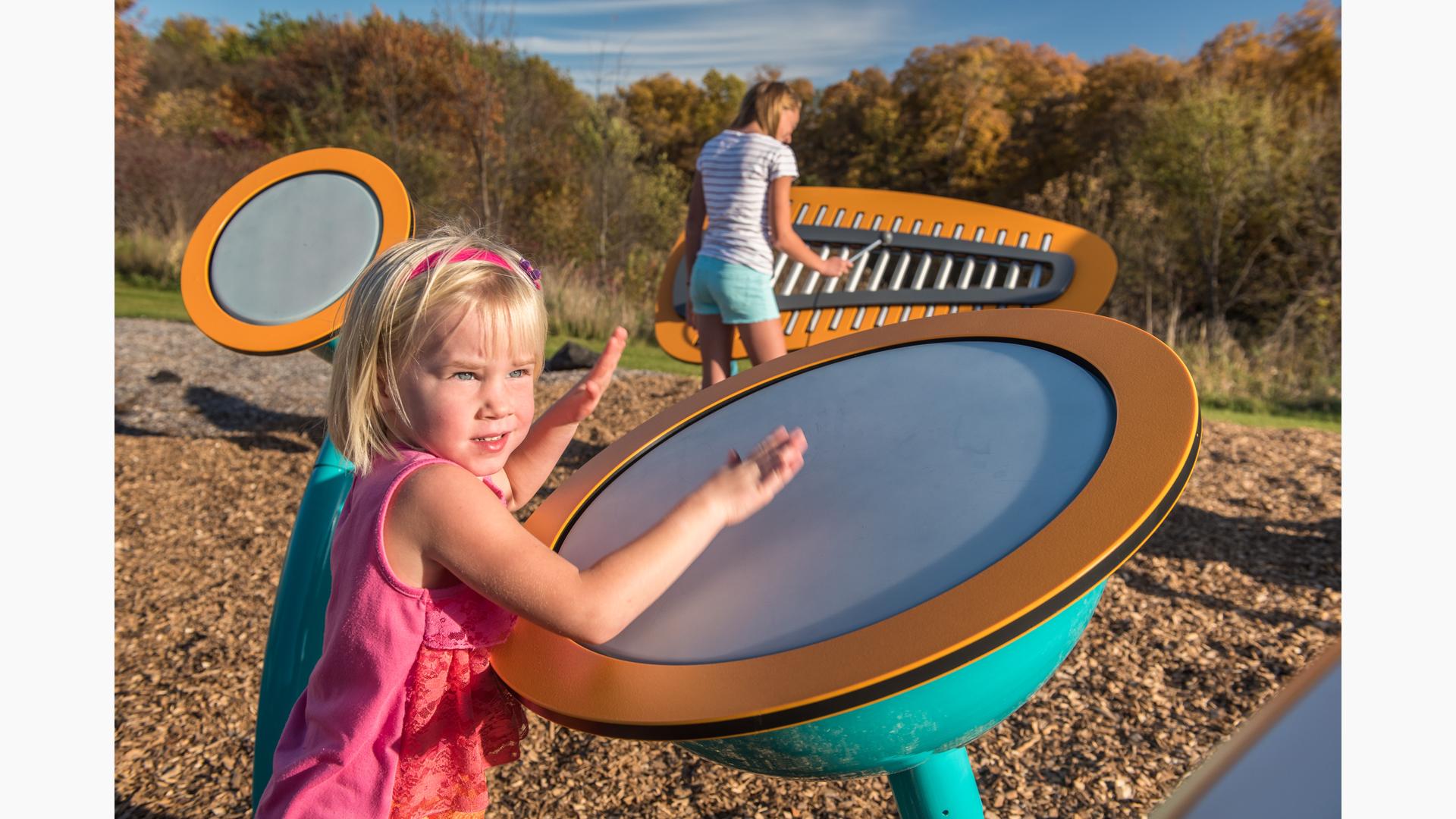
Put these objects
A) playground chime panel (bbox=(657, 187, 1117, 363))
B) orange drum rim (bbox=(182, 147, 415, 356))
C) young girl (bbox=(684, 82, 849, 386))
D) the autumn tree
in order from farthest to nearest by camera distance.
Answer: the autumn tree
playground chime panel (bbox=(657, 187, 1117, 363))
young girl (bbox=(684, 82, 849, 386))
orange drum rim (bbox=(182, 147, 415, 356))

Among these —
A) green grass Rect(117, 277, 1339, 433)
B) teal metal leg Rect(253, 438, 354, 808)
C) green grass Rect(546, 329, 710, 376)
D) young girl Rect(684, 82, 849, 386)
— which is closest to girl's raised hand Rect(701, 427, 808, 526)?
teal metal leg Rect(253, 438, 354, 808)

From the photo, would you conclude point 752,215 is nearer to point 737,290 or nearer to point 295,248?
point 737,290

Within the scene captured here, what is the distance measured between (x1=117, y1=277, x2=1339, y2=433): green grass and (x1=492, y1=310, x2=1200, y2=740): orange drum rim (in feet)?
12.3

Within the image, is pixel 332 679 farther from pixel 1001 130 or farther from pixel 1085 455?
pixel 1001 130

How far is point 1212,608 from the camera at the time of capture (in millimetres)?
2994

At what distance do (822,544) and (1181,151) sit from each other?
12.3 m

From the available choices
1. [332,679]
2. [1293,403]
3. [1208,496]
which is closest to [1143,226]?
[1293,403]

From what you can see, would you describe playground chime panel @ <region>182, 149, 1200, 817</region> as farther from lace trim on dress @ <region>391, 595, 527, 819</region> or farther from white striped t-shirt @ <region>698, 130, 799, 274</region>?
white striped t-shirt @ <region>698, 130, 799, 274</region>

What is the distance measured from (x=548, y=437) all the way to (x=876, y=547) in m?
0.67

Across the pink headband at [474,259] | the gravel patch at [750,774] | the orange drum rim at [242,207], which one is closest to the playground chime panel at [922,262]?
the gravel patch at [750,774]

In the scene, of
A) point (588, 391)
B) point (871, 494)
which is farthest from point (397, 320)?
point (871, 494)

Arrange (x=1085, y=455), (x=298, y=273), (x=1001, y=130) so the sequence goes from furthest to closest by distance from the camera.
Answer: (x=1001, y=130)
(x=298, y=273)
(x=1085, y=455)

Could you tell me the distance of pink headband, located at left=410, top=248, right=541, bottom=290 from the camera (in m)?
1.16

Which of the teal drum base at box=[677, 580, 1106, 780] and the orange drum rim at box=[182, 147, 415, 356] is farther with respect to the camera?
the orange drum rim at box=[182, 147, 415, 356]
